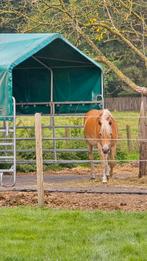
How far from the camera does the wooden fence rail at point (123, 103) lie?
6144 centimetres

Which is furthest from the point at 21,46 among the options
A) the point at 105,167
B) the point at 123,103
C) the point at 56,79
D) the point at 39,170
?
the point at 123,103

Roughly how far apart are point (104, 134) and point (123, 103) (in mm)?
46521

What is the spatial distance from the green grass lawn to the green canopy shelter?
722cm

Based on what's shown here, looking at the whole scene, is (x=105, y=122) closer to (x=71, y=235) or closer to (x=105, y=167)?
(x=105, y=167)

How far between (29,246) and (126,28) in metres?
12.3

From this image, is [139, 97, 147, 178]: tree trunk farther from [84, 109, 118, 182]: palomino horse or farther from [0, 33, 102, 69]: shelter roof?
[0, 33, 102, 69]: shelter roof

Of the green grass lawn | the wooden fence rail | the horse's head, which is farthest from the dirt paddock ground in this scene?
the wooden fence rail

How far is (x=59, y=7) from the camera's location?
18109 millimetres

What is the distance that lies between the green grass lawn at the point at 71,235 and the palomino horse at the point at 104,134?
4532 millimetres

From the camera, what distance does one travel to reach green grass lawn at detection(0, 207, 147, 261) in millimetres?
8500

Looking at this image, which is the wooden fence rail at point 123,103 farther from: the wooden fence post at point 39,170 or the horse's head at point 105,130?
the wooden fence post at point 39,170

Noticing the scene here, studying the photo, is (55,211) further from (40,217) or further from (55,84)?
(55,84)

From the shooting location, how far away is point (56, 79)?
20188 mm

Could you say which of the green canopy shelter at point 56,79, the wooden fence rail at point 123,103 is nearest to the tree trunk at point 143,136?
the green canopy shelter at point 56,79
